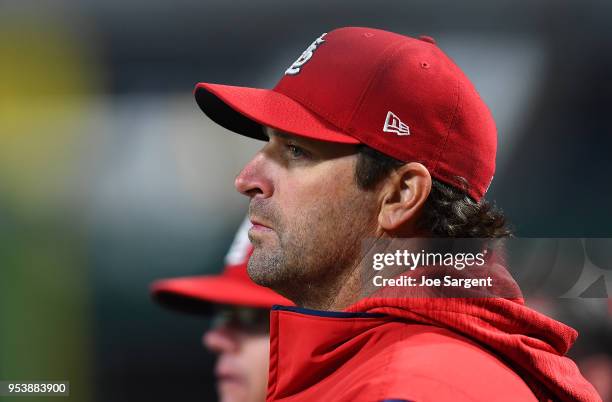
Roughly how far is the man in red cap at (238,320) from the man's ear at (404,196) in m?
1.03

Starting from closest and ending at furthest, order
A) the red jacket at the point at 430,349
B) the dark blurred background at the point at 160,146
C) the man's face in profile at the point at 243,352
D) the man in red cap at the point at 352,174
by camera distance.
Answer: the red jacket at the point at 430,349 < the man in red cap at the point at 352,174 < the man's face in profile at the point at 243,352 < the dark blurred background at the point at 160,146

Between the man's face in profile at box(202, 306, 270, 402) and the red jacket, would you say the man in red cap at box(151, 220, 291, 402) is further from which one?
the red jacket

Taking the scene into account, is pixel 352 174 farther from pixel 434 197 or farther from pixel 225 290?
pixel 225 290

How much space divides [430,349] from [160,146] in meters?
1.97

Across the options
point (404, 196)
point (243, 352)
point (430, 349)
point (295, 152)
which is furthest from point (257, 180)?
point (243, 352)

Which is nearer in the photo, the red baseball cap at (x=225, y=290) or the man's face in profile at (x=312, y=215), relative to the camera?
the man's face in profile at (x=312, y=215)

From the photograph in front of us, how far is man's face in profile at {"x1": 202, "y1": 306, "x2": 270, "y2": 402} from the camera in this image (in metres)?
2.09

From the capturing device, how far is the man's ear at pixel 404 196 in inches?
40.6

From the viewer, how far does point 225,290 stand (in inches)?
85.7

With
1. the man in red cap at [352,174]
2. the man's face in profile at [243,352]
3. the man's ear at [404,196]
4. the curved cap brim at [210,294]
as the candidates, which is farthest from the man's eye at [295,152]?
the man's face in profile at [243,352]

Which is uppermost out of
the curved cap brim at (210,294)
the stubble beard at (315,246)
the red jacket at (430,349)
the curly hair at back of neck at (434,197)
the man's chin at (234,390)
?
the curly hair at back of neck at (434,197)

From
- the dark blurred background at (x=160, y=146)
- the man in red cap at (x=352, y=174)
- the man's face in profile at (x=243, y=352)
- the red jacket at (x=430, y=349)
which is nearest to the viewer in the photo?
the red jacket at (x=430, y=349)

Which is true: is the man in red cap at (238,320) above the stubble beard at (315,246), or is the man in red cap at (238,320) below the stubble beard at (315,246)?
below

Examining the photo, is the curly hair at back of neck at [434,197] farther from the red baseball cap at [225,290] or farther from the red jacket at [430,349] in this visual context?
the red baseball cap at [225,290]
